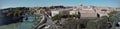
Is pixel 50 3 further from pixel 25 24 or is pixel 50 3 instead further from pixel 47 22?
pixel 25 24

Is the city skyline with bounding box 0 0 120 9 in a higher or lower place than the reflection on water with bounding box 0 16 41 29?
higher

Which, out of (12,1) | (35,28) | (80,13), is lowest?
(35,28)

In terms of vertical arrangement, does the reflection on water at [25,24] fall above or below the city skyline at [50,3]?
below

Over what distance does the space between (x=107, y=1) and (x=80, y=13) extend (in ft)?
0.94

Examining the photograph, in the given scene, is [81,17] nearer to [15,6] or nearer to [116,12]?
[116,12]

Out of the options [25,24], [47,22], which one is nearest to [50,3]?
[47,22]

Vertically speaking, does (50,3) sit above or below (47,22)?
above

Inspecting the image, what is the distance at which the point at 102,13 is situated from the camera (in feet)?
7.06

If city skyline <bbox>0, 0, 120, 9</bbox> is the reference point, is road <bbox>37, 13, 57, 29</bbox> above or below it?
below

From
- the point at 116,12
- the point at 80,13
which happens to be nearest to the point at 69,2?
the point at 80,13

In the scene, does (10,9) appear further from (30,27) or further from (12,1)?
(30,27)

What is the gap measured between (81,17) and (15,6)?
2.09 feet

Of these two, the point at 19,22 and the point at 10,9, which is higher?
the point at 10,9

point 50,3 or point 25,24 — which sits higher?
point 50,3
